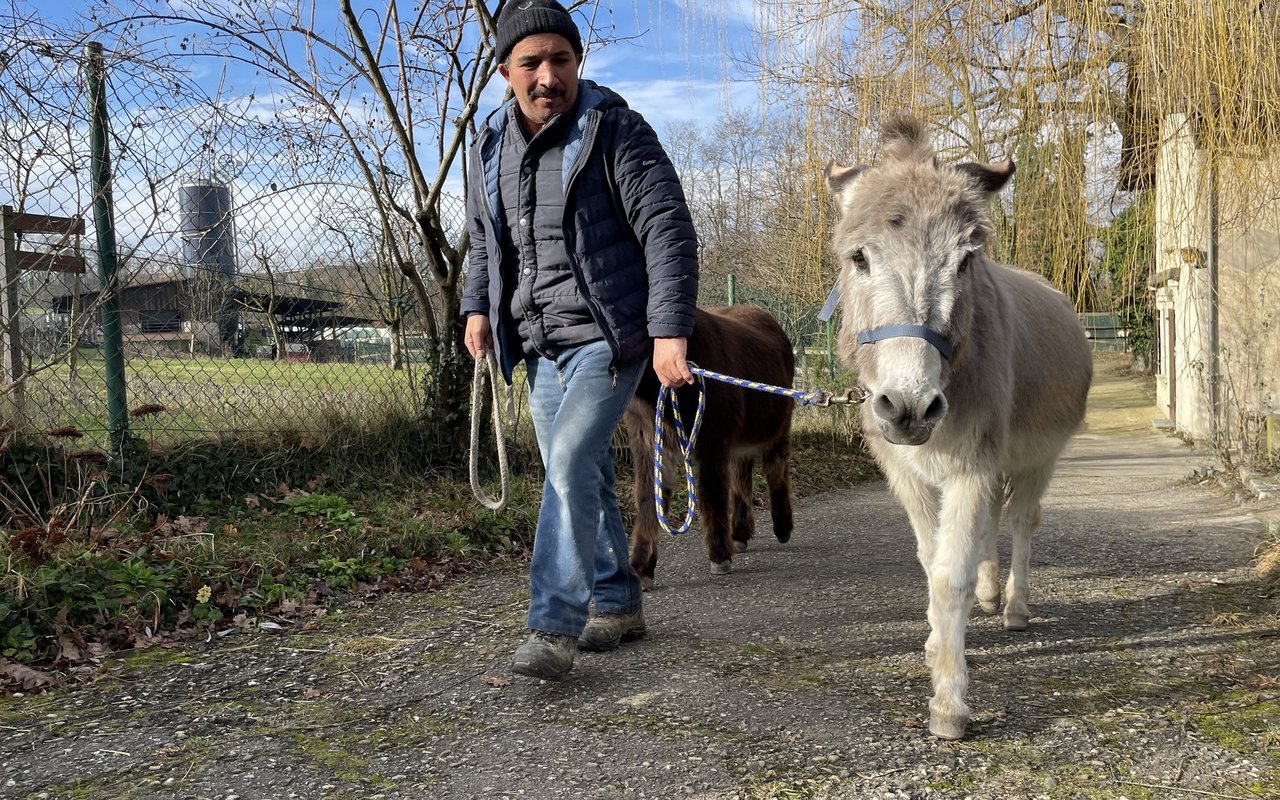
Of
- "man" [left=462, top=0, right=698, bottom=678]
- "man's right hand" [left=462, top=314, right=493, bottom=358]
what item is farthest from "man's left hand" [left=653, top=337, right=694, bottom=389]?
"man's right hand" [left=462, top=314, right=493, bottom=358]

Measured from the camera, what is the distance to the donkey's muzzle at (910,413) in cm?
259

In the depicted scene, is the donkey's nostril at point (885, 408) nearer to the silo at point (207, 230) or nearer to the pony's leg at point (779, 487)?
the pony's leg at point (779, 487)

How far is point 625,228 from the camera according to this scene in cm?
338

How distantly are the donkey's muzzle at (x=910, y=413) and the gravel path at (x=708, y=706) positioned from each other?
963 mm

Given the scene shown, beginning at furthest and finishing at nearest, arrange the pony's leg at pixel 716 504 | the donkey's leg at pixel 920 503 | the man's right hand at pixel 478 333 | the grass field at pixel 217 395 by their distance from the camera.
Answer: the grass field at pixel 217 395
the pony's leg at pixel 716 504
the man's right hand at pixel 478 333
the donkey's leg at pixel 920 503

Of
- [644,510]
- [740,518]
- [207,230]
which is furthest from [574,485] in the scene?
[207,230]

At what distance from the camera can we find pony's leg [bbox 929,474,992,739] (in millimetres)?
2869

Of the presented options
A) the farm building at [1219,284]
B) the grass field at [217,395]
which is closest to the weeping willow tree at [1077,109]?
the farm building at [1219,284]

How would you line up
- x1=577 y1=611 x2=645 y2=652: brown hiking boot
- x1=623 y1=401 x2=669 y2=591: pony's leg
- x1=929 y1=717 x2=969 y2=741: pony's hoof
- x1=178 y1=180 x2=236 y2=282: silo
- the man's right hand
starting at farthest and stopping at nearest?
x1=178 y1=180 x2=236 y2=282: silo < x1=623 y1=401 x2=669 y2=591: pony's leg < the man's right hand < x1=577 y1=611 x2=645 y2=652: brown hiking boot < x1=929 y1=717 x2=969 y2=741: pony's hoof

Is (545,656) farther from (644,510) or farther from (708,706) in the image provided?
(644,510)

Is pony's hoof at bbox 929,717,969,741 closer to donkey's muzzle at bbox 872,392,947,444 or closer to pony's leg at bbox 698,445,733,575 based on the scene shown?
donkey's muzzle at bbox 872,392,947,444

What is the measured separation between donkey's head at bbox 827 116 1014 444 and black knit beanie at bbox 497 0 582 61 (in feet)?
3.81

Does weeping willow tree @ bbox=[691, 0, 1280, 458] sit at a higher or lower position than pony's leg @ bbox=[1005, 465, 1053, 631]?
higher

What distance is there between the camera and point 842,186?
130 inches
